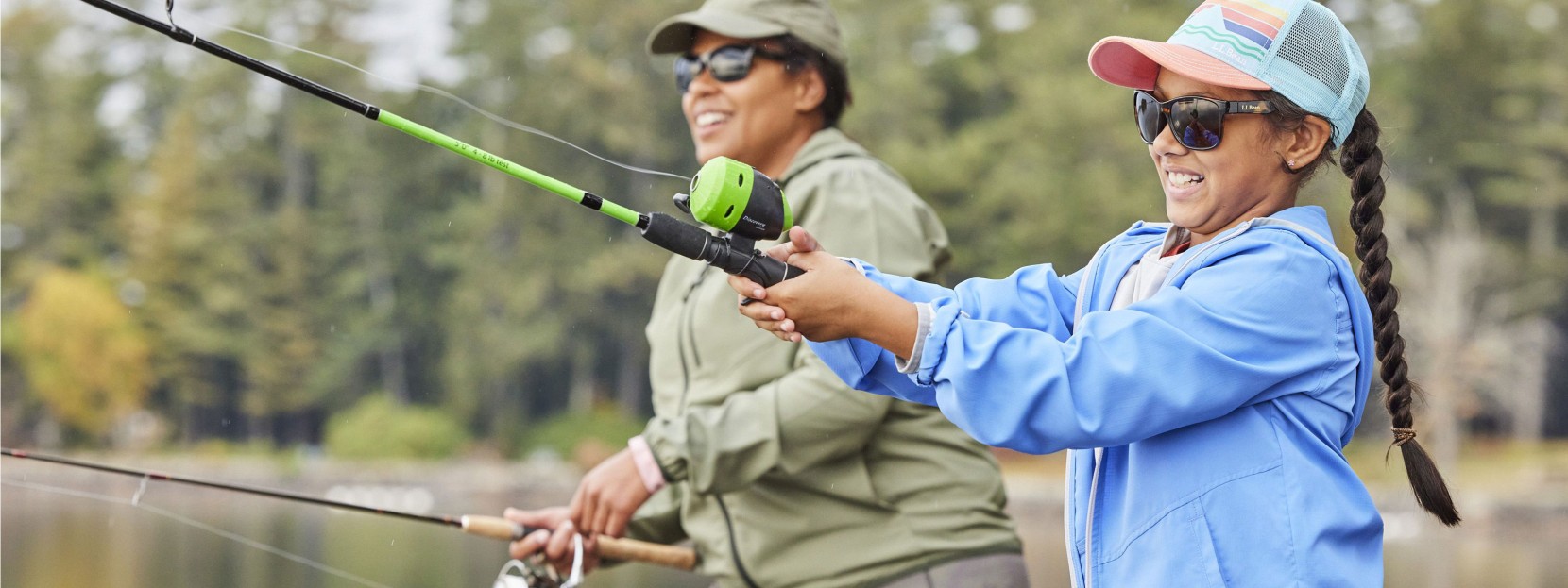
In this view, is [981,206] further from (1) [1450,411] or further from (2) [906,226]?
(2) [906,226]

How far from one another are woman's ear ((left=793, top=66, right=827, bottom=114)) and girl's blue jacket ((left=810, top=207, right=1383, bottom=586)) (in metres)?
1.38

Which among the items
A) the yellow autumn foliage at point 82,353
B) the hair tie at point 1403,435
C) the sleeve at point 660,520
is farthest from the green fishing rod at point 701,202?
the yellow autumn foliage at point 82,353

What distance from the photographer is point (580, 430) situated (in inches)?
1230

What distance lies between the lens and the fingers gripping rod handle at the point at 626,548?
3.39m

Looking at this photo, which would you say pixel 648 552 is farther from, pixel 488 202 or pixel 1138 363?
pixel 488 202

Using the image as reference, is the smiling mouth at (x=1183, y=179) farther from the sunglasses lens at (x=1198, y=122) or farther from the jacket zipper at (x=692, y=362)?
the jacket zipper at (x=692, y=362)

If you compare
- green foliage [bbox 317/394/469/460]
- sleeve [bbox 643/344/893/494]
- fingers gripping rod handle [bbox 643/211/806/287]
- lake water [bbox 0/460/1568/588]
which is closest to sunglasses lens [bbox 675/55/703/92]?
sleeve [bbox 643/344/893/494]

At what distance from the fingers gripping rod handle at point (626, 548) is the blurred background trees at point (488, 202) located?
24.5 metres

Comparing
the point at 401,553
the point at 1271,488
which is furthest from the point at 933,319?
the point at 401,553

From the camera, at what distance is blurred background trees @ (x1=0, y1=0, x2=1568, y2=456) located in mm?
29172

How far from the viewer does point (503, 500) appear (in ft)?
91.5

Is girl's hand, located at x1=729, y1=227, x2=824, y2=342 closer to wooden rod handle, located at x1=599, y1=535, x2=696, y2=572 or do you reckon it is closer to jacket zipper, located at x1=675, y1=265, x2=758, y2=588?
jacket zipper, located at x1=675, y1=265, x2=758, y2=588

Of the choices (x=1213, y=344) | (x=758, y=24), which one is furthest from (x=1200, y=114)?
(x=758, y=24)

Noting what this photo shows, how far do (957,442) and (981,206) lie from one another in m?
25.6
